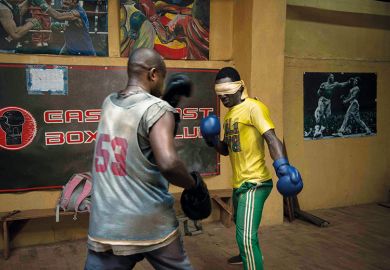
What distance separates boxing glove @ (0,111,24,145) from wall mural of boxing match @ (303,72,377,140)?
3.74 metres

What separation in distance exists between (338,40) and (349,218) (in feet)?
8.54

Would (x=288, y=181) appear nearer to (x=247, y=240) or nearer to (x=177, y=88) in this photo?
(x=247, y=240)

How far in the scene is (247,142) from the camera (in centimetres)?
298

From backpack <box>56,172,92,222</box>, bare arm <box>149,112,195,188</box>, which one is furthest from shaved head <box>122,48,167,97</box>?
backpack <box>56,172,92,222</box>

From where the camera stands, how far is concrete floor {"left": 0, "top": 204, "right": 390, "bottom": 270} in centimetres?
366

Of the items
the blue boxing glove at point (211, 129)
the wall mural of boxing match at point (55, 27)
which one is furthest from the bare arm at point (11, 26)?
the blue boxing glove at point (211, 129)

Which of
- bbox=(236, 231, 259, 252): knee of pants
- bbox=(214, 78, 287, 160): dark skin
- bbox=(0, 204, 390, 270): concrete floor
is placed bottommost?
bbox=(0, 204, 390, 270): concrete floor

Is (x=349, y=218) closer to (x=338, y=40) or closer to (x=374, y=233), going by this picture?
(x=374, y=233)

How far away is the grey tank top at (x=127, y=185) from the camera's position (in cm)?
174

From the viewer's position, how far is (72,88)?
4223 mm

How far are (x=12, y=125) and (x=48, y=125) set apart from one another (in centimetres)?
36

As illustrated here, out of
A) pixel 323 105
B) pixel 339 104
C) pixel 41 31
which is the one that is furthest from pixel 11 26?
pixel 339 104

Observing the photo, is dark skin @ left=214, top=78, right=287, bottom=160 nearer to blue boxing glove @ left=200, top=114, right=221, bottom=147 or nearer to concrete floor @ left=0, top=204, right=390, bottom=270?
blue boxing glove @ left=200, top=114, right=221, bottom=147

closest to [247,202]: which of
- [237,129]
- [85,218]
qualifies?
[237,129]
